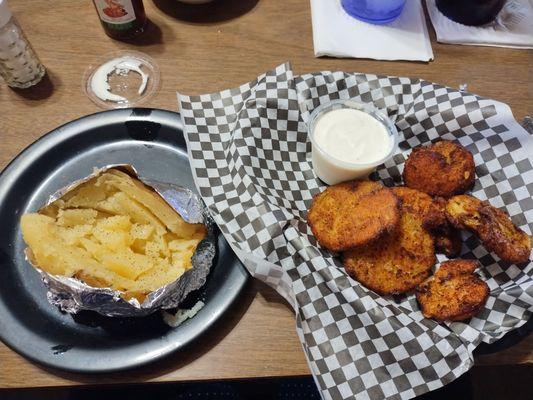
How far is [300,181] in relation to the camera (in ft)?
3.92

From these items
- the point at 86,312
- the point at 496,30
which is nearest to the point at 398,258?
the point at 86,312

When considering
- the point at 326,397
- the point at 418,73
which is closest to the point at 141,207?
the point at 326,397

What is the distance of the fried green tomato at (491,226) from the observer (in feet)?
3.21

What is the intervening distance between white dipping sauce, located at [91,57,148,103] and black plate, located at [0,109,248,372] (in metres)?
0.13

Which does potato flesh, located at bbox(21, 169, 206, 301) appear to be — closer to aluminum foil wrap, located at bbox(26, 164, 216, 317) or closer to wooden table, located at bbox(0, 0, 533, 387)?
aluminum foil wrap, located at bbox(26, 164, 216, 317)

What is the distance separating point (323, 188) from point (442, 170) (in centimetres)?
28

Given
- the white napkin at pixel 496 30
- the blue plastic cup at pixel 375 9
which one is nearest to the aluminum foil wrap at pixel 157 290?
the blue plastic cup at pixel 375 9

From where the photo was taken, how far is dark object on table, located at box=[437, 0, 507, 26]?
4.75 feet

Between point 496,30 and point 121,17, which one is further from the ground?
point 121,17

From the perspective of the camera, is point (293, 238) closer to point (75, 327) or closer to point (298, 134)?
point (298, 134)

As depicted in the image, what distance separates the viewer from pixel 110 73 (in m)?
1.36

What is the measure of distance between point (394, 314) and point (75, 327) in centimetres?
64

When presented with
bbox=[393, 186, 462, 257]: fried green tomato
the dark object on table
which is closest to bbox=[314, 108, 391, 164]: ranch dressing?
bbox=[393, 186, 462, 257]: fried green tomato

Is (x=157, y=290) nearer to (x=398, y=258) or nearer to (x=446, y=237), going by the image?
(x=398, y=258)
